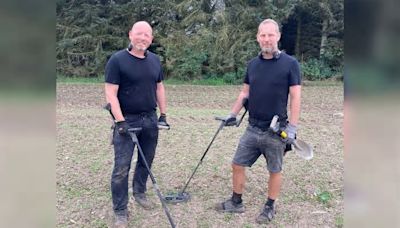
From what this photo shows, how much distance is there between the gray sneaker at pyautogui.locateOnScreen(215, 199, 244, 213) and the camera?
439cm

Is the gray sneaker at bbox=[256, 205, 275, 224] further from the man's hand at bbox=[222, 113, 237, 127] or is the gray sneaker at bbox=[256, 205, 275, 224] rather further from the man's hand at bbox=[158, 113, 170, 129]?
the man's hand at bbox=[158, 113, 170, 129]

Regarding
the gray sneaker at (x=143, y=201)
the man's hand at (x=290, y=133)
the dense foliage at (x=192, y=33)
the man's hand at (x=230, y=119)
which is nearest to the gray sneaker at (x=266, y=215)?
the man's hand at (x=290, y=133)

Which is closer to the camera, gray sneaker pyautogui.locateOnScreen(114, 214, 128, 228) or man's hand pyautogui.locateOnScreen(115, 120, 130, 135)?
man's hand pyautogui.locateOnScreen(115, 120, 130, 135)

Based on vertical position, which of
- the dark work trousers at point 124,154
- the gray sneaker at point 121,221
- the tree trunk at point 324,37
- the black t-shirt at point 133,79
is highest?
the tree trunk at point 324,37

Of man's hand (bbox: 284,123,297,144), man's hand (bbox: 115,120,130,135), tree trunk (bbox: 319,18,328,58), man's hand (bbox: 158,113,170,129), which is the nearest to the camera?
man's hand (bbox: 115,120,130,135)

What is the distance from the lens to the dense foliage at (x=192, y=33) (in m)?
17.2

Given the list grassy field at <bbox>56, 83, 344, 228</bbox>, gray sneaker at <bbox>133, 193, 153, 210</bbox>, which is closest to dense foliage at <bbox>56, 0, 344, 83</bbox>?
grassy field at <bbox>56, 83, 344, 228</bbox>

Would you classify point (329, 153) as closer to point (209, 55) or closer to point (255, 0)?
point (209, 55)

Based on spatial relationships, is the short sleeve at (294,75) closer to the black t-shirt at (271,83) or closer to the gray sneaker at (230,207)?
the black t-shirt at (271,83)

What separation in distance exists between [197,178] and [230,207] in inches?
36.0

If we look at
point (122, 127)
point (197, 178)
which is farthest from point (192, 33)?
point (122, 127)

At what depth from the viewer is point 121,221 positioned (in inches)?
157

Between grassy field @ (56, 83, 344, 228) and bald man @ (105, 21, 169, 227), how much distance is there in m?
0.46

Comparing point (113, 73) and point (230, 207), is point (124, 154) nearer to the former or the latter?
point (113, 73)
